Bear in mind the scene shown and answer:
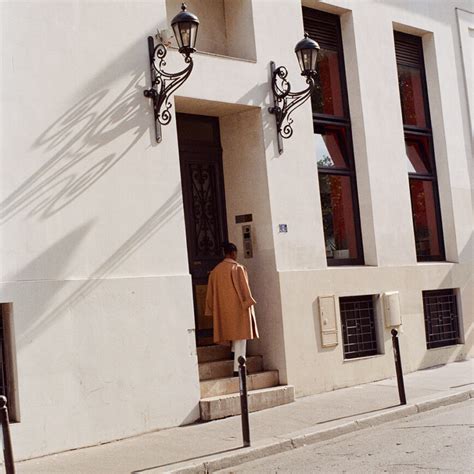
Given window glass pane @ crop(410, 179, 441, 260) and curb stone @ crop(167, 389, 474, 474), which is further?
window glass pane @ crop(410, 179, 441, 260)

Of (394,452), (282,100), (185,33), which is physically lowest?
(394,452)

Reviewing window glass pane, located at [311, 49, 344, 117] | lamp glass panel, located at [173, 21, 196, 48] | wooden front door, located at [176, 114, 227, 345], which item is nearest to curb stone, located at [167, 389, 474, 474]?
wooden front door, located at [176, 114, 227, 345]

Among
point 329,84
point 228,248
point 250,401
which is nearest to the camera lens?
point 250,401

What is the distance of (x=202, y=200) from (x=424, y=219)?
488 centimetres

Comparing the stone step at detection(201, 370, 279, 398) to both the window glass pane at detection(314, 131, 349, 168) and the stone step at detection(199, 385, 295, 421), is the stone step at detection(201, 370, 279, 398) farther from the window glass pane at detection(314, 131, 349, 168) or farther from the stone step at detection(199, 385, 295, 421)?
the window glass pane at detection(314, 131, 349, 168)

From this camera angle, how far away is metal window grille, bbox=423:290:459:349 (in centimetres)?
1408

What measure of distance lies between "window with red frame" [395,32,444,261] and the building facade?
40mm

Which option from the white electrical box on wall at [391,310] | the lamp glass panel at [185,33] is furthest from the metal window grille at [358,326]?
the lamp glass panel at [185,33]

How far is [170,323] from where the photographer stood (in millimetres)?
9914

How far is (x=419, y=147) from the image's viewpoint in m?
14.9

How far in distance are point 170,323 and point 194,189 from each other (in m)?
2.52

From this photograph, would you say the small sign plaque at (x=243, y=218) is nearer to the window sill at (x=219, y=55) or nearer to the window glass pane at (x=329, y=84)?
the window sill at (x=219, y=55)

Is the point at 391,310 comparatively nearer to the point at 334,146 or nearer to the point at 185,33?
the point at 334,146

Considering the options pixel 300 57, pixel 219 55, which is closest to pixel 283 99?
pixel 300 57
